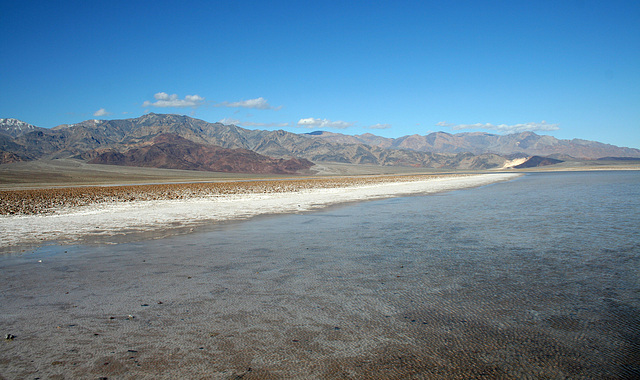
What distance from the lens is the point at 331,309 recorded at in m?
5.19

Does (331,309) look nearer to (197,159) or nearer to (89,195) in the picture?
(89,195)

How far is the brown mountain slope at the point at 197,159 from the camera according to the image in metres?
162

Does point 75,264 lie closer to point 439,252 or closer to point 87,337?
point 87,337

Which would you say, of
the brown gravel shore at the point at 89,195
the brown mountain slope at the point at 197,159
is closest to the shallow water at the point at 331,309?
the brown gravel shore at the point at 89,195

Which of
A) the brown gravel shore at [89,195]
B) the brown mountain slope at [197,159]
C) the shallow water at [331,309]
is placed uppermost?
the brown mountain slope at [197,159]

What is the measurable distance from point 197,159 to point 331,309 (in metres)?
183

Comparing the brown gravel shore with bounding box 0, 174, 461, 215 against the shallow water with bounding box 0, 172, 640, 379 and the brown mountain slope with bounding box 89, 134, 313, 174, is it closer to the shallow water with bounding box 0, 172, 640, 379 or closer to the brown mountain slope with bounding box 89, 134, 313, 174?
the shallow water with bounding box 0, 172, 640, 379

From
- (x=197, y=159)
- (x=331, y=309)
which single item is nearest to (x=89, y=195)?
(x=331, y=309)

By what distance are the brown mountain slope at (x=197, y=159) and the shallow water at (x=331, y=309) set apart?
161 m

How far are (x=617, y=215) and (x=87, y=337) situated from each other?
16878 millimetres

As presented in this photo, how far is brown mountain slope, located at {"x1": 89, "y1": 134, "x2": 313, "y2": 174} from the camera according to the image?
161625 mm

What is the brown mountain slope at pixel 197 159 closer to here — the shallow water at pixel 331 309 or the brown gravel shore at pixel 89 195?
the brown gravel shore at pixel 89 195

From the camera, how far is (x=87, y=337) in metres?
4.39

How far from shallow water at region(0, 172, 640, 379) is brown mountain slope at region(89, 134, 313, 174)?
160778 millimetres
